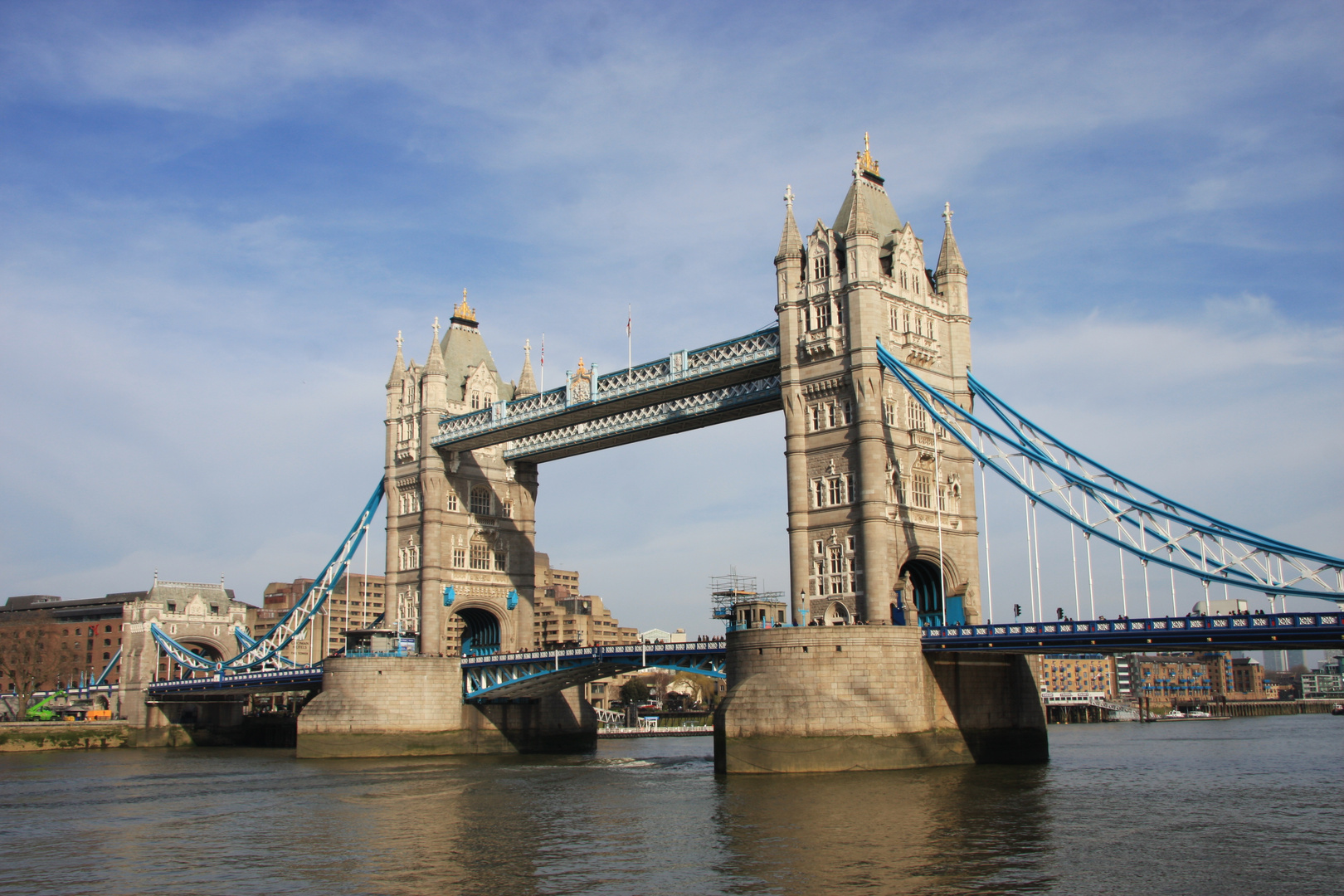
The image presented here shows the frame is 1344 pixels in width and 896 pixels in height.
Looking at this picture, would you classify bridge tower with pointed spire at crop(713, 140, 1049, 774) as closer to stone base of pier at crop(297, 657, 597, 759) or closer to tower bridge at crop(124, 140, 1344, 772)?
tower bridge at crop(124, 140, 1344, 772)

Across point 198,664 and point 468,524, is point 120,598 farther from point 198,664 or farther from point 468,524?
point 468,524

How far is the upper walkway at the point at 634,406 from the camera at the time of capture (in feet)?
197

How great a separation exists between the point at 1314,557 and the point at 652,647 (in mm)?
31107

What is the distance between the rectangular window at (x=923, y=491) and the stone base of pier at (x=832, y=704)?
761 centimetres

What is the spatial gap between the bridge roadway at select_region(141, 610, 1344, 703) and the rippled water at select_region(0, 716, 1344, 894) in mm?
5143

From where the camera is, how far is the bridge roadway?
4125 cm

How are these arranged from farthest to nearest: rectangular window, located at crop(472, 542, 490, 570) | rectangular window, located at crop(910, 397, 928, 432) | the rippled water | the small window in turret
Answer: rectangular window, located at crop(472, 542, 490, 570)
rectangular window, located at crop(910, 397, 928, 432)
the small window in turret
the rippled water

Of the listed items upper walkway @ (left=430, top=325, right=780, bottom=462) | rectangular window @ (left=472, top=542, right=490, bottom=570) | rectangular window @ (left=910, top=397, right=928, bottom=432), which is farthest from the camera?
rectangular window @ (left=472, top=542, right=490, bottom=570)

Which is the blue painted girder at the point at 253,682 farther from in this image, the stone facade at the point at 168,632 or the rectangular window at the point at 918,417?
the rectangular window at the point at 918,417

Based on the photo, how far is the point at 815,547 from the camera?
5450 cm

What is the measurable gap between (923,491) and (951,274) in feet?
36.2

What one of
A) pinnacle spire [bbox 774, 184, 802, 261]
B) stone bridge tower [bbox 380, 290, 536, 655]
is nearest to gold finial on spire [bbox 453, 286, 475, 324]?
stone bridge tower [bbox 380, 290, 536, 655]

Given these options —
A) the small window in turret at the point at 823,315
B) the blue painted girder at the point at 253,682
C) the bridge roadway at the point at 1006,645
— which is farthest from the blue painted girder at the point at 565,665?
the small window in turret at the point at 823,315

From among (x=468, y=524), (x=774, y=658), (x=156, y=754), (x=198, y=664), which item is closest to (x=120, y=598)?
(x=198, y=664)
